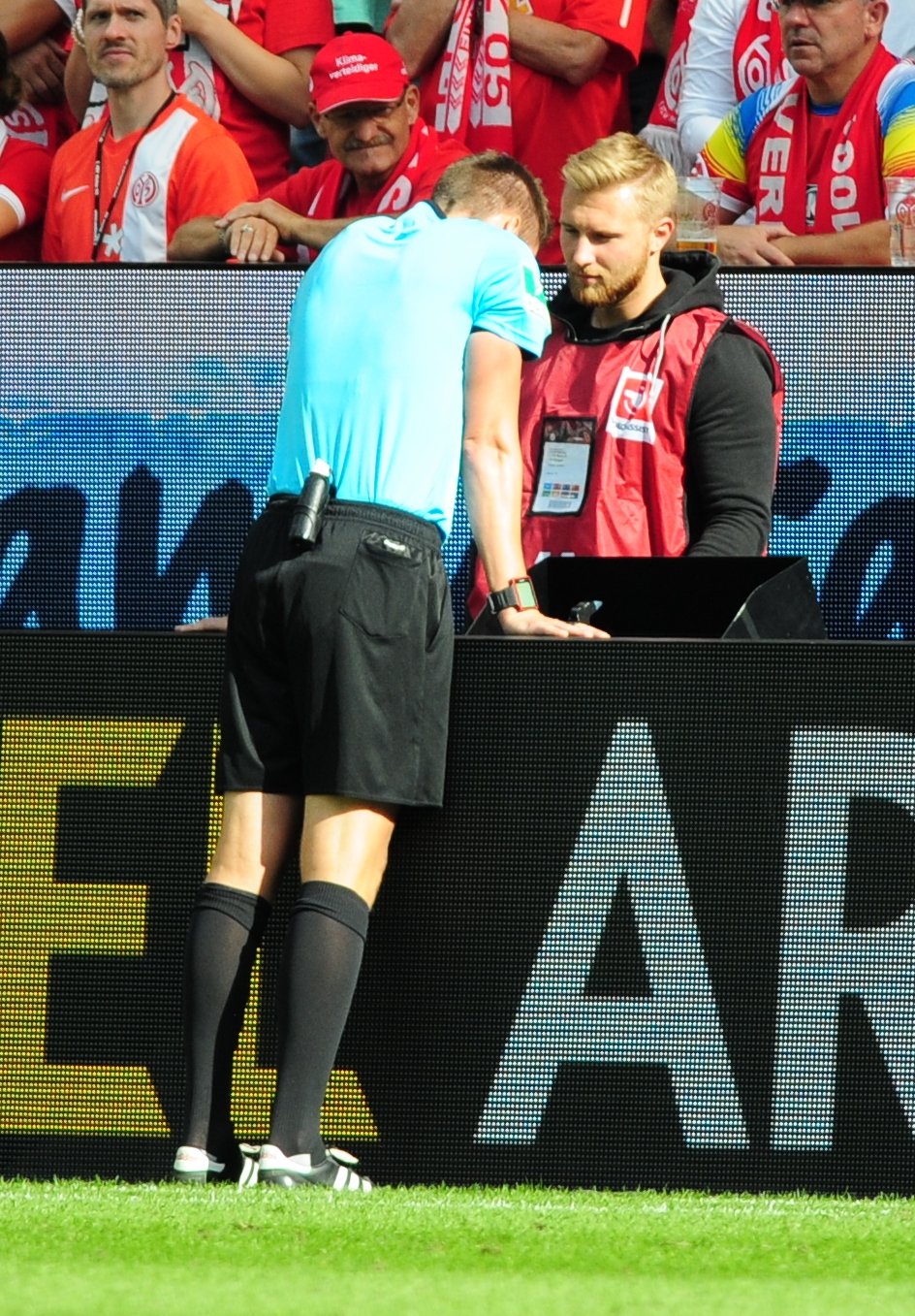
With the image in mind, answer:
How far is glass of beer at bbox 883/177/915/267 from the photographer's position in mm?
5473

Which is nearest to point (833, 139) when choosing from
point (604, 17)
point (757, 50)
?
point (757, 50)

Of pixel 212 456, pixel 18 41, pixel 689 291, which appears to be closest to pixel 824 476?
pixel 689 291

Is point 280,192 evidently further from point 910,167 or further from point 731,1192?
point 731,1192

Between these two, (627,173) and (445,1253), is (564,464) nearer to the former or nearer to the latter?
(627,173)

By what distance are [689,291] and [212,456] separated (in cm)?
143

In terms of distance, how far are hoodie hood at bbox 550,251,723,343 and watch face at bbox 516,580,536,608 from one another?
891 millimetres

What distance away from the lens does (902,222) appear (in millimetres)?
5500

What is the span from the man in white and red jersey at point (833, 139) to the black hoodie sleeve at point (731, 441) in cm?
117

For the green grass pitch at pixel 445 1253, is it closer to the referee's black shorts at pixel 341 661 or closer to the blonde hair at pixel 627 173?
the referee's black shorts at pixel 341 661

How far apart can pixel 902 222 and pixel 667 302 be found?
3.63 ft

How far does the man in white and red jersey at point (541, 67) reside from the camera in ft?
22.1

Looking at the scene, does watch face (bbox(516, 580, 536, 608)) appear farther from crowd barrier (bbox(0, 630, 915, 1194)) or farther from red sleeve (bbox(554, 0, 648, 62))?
red sleeve (bbox(554, 0, 648, 62))

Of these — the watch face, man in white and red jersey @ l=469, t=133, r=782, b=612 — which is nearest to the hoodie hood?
man in white and red jersey @ l=469, t=133, r=782, b=612

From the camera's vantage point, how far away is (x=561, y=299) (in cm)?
484
